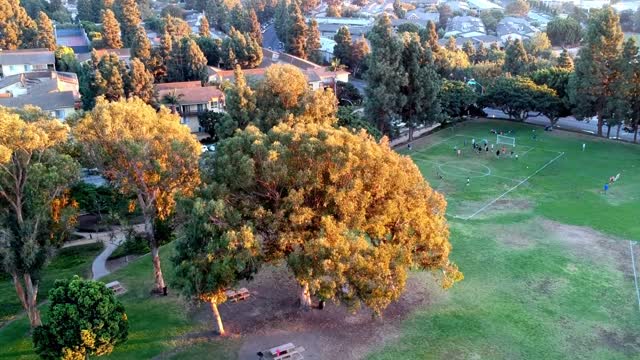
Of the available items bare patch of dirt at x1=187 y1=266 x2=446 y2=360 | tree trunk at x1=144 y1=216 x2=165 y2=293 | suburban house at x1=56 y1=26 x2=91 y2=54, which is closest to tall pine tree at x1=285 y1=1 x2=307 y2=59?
suburban house at x1=56 y1=26 x2=91 y2=54

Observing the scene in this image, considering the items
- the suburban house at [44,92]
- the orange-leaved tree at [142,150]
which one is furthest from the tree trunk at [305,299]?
the suburban house at [44,92]

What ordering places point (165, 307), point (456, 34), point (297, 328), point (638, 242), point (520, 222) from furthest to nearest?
point (456, 34) → point (520, 222) → point (638, 242) → point (165, 307) → point (297, 328)

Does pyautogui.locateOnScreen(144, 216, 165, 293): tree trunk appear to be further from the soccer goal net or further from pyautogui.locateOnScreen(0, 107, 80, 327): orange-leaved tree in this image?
the soccer goal net

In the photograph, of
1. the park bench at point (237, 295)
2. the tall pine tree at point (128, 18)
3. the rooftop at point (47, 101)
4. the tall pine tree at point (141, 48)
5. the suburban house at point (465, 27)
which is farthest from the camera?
the suburban house at point (465, 27)

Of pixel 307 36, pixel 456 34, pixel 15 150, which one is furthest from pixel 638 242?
pixel 456 34

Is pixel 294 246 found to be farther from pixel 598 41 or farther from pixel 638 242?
pixel 598 41

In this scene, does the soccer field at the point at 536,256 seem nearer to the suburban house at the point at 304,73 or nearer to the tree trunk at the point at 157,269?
the tree trunk at the point at 157,269

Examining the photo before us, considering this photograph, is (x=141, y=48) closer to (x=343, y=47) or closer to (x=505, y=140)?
(x=343, y=47)
